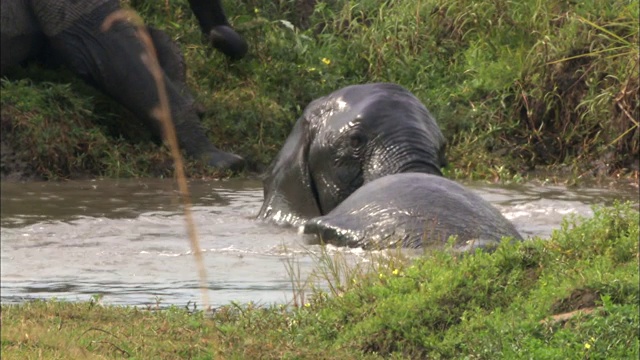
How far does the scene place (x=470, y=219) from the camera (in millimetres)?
7324

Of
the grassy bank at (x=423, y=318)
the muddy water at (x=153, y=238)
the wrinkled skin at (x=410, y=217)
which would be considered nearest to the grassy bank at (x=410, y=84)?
the muddy water at (x=153, y=238)

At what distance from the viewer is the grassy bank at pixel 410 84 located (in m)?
11.6

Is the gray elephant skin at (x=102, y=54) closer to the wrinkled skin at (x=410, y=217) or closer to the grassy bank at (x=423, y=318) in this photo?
the wrinkled skin at (x=410, y=217)

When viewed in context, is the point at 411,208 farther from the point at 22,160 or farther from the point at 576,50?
the point at 576,50

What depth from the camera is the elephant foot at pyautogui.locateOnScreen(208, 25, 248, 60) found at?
12703 mm

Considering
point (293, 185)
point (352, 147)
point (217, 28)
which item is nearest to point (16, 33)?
point (217, 28)

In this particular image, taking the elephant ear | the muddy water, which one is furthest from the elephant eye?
the muddy water

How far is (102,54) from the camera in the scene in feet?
39.1

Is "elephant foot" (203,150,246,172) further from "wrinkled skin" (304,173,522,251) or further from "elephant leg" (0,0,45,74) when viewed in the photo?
"wrinkled skin" (304,173,522,251)

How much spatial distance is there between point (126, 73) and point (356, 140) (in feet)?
13.2

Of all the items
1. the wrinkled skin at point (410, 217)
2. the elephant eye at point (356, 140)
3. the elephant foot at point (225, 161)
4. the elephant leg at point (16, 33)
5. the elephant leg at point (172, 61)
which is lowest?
the elephant foot at point (225, 161)

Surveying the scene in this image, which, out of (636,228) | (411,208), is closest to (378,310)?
(636,228)

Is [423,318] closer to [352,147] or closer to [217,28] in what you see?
[352,147]

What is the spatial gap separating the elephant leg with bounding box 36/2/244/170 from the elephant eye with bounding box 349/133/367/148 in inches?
139
